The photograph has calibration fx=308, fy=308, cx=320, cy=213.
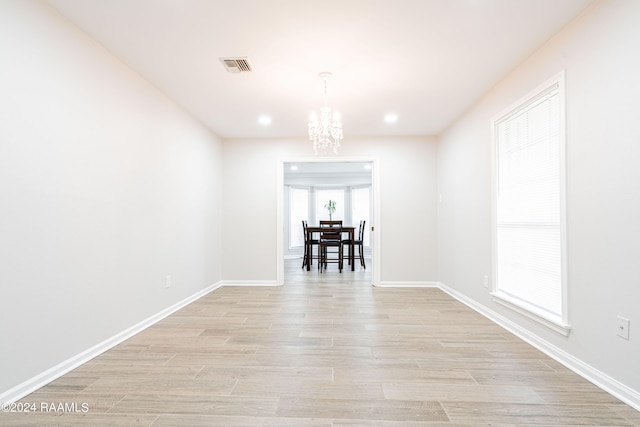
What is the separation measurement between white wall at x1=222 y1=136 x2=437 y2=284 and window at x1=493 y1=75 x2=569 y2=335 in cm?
164

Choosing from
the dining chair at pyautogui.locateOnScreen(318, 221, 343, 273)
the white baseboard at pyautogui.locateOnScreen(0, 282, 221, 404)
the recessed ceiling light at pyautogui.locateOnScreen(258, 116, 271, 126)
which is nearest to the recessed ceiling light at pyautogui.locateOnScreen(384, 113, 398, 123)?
the recessed ceiling light at pyautogui.locateOnScreen(258, 116, 271, 126)

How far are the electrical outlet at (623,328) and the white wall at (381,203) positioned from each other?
2.89 m

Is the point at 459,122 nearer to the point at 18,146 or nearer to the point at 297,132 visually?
the point at 297,132

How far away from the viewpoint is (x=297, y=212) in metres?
8.62

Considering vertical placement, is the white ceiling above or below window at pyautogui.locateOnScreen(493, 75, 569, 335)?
above

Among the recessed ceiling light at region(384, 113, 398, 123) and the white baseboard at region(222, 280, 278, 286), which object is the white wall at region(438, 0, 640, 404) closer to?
the recessed ceiling light at region(384, 113, 398, 123)

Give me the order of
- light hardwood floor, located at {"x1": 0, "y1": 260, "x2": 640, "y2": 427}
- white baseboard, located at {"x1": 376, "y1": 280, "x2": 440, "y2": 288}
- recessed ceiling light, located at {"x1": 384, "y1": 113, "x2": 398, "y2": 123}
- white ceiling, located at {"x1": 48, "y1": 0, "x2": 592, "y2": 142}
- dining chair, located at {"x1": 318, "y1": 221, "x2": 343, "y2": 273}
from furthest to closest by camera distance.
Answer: dining chair, located at {"x1": 318, "y1": 221, "x2": 343, "y2": 273} < white baseboard, located at {"x1": 376, "y1": 280, "x2": 440, "y2": 288} < recessed ceiling light, located at {"x1": 384, "y1": 113, "x2": 398, "y2": 123} < white ceiling, located at {"x1": 48, "y1": 0, "x2": 592, "y2": 142} < light hardwood floor, located at {"x1": 0, "y1": 260, "x2": 640, "y2": 427}

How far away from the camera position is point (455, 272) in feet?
12.8

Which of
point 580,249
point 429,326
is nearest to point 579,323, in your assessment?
point 580,249

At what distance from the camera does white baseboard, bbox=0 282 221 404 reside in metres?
1.59

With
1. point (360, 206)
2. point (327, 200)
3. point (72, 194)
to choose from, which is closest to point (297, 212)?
point (327, 200)

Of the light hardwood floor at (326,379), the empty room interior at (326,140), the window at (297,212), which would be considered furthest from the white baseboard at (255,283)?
the window at (297,212)

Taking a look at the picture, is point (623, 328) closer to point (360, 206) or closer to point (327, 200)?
point (360, 206)

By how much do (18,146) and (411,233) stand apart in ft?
13.8
